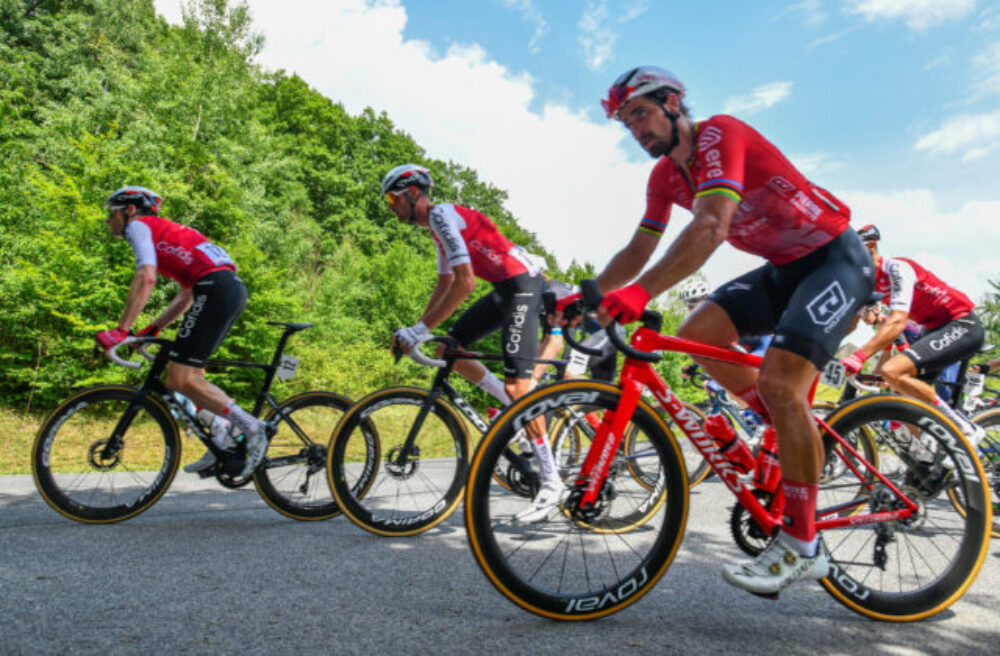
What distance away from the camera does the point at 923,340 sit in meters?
4.78

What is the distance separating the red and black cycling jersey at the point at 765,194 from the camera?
89.0 inches

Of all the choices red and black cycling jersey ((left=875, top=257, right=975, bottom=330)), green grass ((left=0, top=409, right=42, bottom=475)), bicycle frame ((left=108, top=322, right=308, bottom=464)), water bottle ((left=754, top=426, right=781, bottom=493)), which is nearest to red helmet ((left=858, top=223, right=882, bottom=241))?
red and black cycling jersey ((left=875, top=257, right=975, bottom=330))

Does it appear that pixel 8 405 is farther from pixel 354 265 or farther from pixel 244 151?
pixel 354 265

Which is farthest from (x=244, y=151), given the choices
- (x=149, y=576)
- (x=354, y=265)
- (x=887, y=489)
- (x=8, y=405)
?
(x=887, y=489)

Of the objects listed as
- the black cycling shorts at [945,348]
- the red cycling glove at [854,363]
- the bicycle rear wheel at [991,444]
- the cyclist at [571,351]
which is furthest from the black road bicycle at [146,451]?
the bicycle rear wheel at [991,444]

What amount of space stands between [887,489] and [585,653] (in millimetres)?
1642

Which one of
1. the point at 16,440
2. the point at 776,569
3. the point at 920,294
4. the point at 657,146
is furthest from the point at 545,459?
the point at 16,440

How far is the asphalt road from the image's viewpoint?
6.39ft

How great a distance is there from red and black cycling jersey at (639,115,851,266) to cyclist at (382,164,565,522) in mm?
1761

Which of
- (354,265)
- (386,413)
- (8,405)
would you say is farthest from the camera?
(354,265)

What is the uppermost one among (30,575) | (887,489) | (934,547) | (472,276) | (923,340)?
(923,340)

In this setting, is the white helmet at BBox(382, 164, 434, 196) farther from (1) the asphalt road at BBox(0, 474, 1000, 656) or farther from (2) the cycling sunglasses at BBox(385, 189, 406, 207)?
(1) the asphalt road at BBox(0, 474, 1000, 656)

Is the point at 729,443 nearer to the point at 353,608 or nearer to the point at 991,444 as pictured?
the point at 353,608

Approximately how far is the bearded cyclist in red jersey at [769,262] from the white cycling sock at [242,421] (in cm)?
259
